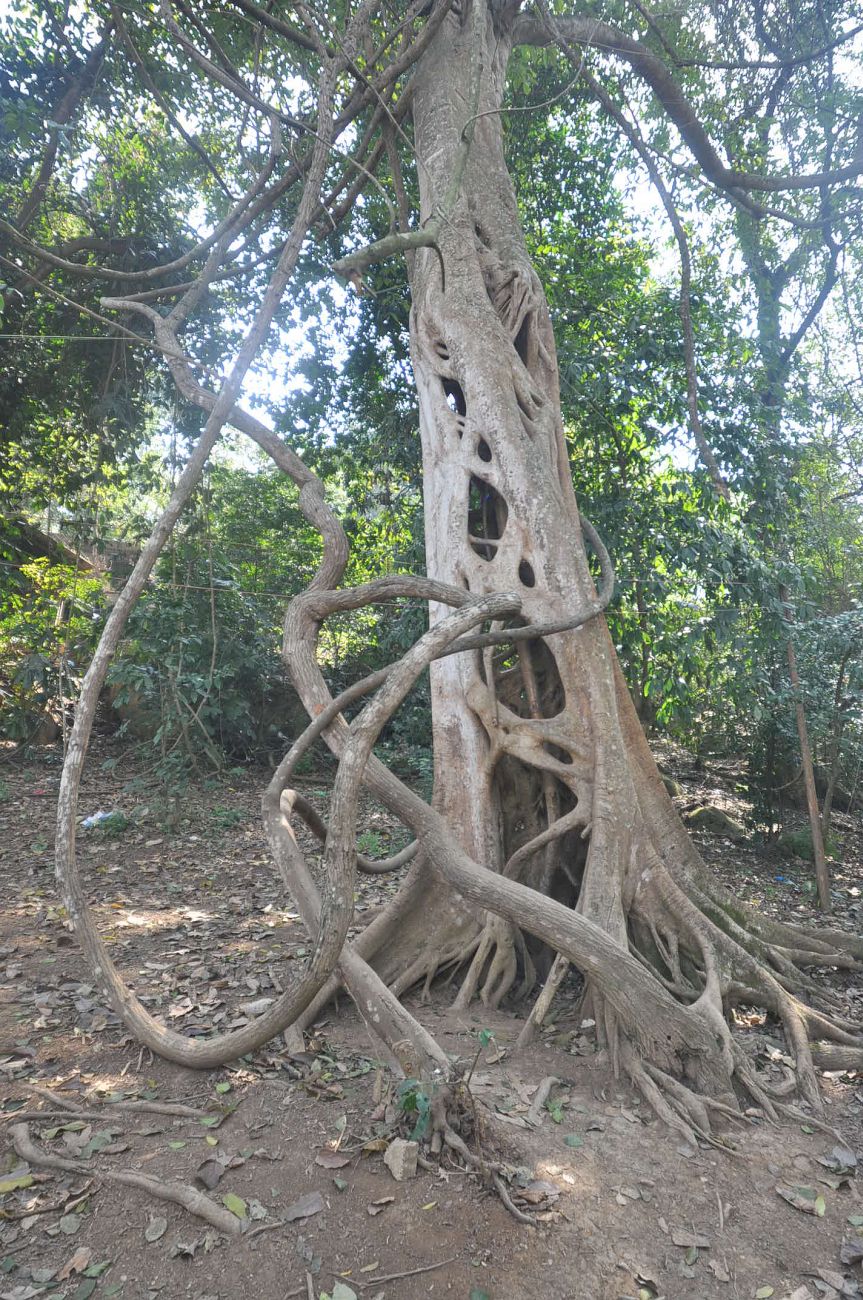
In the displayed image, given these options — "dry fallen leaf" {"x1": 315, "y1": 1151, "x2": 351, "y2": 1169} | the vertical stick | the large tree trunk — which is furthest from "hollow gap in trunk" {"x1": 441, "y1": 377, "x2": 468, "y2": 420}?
"dry fallen leaf" {"x1": 315, "y1": 1151, "x2": 351, "y2": 1169}

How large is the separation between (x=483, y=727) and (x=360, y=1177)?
2.20m

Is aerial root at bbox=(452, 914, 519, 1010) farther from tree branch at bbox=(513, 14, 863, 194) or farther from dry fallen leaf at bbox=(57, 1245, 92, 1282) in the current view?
tree branch at bbox=(513, 14, 863, 194)

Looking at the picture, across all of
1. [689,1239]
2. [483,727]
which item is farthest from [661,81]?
[689,1239]

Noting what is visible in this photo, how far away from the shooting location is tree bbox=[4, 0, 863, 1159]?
3145 mm

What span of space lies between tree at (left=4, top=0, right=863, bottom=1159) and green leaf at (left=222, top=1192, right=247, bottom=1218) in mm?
495

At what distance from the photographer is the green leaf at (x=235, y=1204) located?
2424 millimetres

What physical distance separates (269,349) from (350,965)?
6865mm

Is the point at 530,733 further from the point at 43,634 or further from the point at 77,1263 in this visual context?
the point at 43,634

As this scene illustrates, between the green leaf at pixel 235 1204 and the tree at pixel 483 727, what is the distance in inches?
19.5

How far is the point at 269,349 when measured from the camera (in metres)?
8.25

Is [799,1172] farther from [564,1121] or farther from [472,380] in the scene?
[472,380]

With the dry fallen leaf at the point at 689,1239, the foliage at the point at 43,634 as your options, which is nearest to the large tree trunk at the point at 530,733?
the dry fallen leaf at the point at 689,1239

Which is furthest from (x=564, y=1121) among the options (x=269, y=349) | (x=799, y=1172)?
(x=269, y=349)

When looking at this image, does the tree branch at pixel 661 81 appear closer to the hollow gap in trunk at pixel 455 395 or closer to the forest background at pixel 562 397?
the forest background at pixel 562 397
